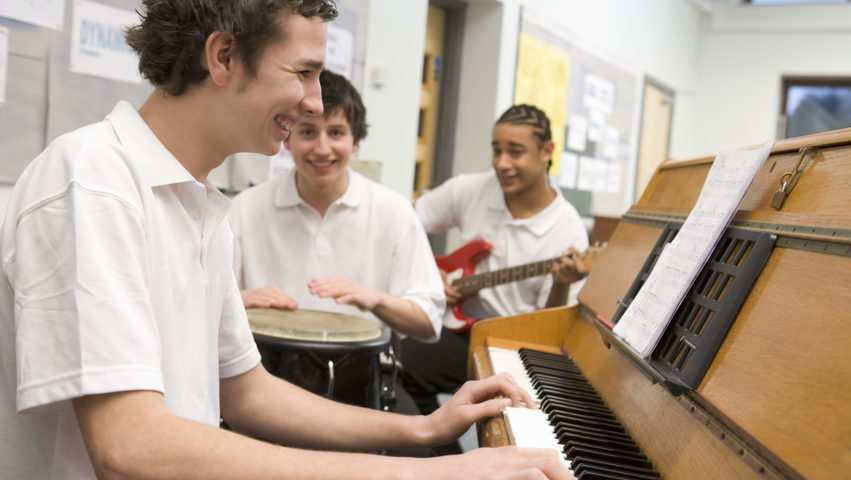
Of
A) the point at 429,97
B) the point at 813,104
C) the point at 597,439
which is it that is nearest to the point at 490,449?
the point at 597,439

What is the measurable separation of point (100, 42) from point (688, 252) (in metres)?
2.13

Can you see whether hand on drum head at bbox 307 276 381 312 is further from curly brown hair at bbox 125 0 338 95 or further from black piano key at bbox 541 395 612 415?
curly brown hair at bbox 125 0 338 95

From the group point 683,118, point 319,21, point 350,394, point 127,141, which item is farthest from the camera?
point 683,118

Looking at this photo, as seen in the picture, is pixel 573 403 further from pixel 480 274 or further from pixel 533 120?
pixel 533 120

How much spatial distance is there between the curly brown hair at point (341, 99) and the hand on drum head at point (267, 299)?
1.93ft

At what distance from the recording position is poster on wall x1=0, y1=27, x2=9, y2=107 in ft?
7.46

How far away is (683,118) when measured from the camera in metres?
8.27

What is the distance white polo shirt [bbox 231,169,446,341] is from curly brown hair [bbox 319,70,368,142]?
205mm

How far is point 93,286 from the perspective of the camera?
2.95ft

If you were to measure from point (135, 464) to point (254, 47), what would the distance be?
24.7 inches

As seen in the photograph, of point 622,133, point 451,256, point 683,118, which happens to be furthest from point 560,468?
point 683,118

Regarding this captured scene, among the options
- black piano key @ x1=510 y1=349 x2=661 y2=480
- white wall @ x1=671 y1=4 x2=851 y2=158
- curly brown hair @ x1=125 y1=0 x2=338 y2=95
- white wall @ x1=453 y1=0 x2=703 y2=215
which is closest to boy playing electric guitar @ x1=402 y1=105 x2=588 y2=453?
black piano key @ x1=510 y1=349 x2=661 y2=480

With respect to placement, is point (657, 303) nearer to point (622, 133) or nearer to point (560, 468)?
point (560, 468)

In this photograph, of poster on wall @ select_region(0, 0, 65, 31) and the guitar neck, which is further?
the guitar neck
